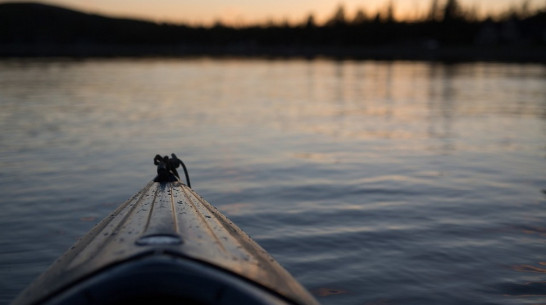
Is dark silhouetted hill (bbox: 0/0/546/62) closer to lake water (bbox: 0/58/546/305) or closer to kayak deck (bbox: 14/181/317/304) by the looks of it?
lake water (bbox: 0/58/546/305)

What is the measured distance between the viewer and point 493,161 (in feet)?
41.8

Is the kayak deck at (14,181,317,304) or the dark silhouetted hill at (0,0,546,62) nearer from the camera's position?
the kayak deck at (14,181,317,304)

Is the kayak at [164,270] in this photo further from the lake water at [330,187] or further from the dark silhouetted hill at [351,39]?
the dark silhouetted hill at [351,39]

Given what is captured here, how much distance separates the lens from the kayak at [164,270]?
2.82m

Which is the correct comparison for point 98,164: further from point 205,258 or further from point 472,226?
point 205,258

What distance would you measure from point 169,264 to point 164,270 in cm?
5

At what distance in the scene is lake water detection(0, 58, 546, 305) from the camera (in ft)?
19.8

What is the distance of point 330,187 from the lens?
10086 mm

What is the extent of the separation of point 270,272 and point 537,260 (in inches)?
175

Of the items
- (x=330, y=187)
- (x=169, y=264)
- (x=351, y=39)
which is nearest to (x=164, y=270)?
(x=169, y=264)

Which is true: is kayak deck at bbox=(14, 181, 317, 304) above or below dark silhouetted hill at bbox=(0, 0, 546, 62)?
below

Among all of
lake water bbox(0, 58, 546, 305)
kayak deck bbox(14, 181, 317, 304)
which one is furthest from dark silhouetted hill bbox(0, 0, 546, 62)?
kayak deck bbox(14, 181, 317, 304)

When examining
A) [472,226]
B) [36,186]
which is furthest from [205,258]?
[36,186]

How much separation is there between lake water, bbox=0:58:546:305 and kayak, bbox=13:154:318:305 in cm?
220
